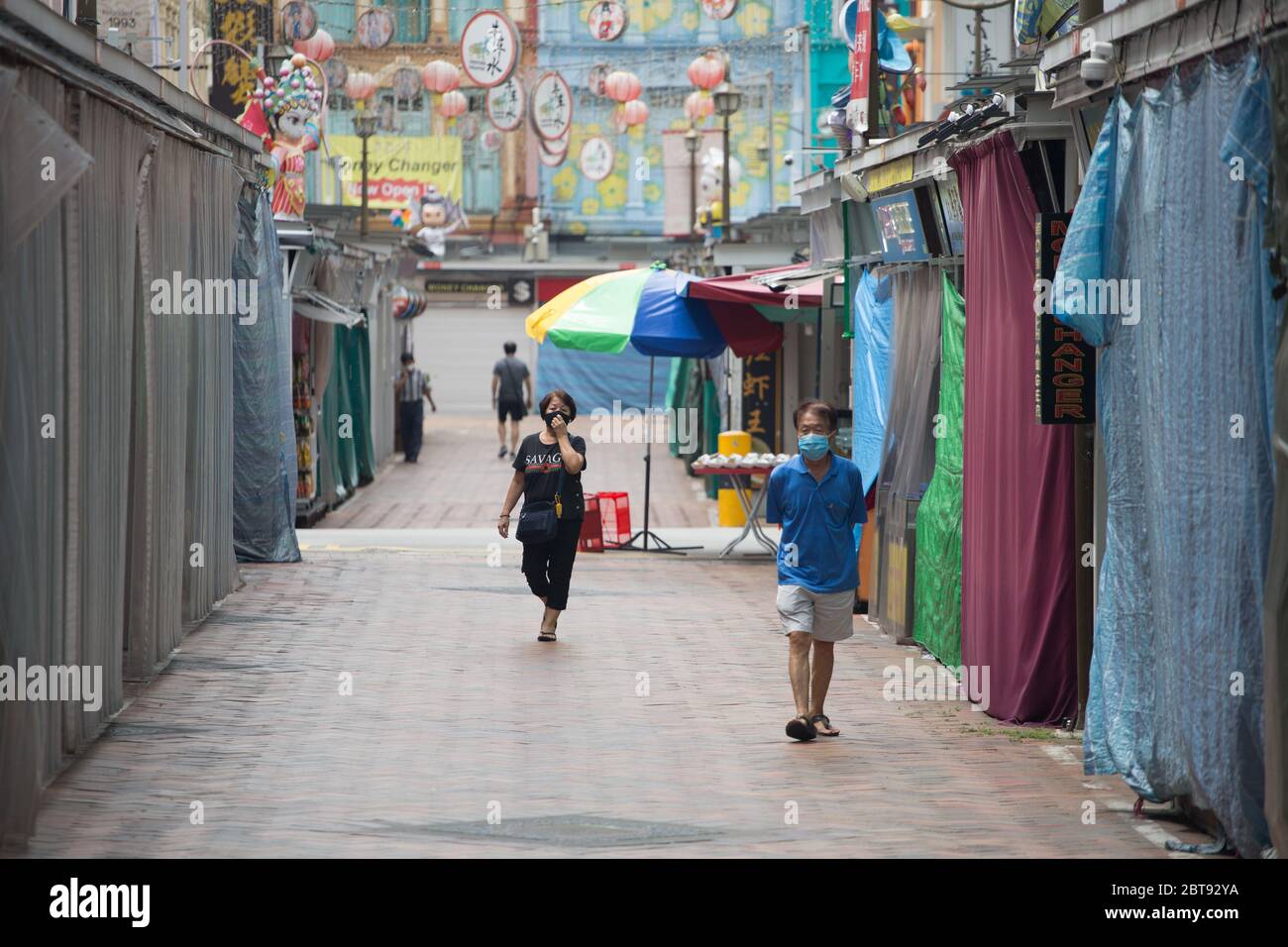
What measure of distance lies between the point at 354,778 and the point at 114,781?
105 centimetres

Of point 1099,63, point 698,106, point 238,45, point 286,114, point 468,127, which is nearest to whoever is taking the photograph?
point 1099,63

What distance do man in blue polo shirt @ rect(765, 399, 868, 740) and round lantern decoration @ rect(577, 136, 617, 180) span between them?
31.4 m

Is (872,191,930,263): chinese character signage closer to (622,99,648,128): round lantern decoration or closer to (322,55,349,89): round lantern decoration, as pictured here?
(322,55,349,89): round lantern decoration

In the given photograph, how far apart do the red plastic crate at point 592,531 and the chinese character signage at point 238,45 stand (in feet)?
22.1

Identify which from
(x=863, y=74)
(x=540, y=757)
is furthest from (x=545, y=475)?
(x=863, y=74)

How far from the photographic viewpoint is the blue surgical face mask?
376 inches

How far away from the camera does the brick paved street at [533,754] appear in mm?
7605

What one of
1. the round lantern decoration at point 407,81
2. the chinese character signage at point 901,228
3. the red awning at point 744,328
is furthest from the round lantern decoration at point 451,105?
the chinese character signage at point 901,228

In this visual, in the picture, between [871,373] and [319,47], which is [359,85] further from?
[871,373]

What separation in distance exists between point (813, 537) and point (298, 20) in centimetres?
1847

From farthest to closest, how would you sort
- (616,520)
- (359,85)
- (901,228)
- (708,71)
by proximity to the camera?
(359,85), (708,71), (616,520), (901,228)

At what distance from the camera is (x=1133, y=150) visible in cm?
805

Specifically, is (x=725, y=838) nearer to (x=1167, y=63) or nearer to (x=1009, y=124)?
(x=1167, y=63)

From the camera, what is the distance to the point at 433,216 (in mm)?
42625
